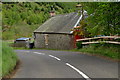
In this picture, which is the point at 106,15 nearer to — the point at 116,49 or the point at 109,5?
the point at 109,5

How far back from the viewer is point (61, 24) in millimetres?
46969

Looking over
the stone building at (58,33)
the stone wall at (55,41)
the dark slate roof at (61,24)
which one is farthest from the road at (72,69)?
the dark slate roof at (61,24)

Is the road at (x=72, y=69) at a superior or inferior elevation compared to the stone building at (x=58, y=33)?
inferior

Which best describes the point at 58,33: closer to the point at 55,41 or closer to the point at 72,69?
the point at 55,41

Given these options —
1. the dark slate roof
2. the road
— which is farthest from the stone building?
the road

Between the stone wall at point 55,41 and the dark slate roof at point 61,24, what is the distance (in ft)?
3.01

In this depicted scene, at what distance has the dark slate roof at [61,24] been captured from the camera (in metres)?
43.1

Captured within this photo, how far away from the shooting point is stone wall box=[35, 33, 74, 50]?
40.4 meters

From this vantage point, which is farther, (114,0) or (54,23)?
(54,23)

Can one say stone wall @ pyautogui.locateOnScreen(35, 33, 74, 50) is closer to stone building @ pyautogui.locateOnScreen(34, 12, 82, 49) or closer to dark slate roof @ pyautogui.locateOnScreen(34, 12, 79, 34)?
stone building @ pyautogui.locateOnScreen(34, 12, 82, 49)

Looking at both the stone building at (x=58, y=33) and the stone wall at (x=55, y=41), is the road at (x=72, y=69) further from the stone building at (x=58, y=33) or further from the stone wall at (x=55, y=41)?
the stone building at (x=58, y=33)

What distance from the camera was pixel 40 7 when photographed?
102 m

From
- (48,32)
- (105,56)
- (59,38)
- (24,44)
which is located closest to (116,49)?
(105,56)

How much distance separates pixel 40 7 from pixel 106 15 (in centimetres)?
8845
